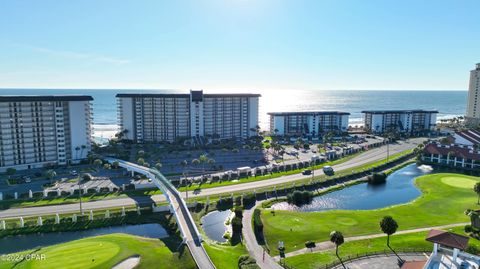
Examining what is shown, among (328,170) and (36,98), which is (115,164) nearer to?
(36,98)

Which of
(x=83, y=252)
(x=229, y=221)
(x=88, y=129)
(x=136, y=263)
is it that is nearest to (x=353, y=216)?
(x=229, y=221)

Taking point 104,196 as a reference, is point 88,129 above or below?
above

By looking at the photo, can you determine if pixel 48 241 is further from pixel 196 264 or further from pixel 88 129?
pixel 88 129

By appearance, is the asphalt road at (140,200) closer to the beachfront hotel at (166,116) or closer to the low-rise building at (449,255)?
the low-rise building at (449,255)

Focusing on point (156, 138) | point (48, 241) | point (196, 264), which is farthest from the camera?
point (156, 138)

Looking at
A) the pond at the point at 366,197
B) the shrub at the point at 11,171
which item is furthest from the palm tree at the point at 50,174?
the pond at the point at 366,197

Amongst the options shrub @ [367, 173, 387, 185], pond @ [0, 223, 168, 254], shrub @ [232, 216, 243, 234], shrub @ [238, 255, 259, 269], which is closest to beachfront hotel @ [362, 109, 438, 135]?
shrub @ [367, 173, 387, 185]

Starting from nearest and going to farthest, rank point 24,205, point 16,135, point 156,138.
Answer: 1. point 24,205
2. point 16,135
3. point 156,138

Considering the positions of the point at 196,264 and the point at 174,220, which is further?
the point at 174,220
